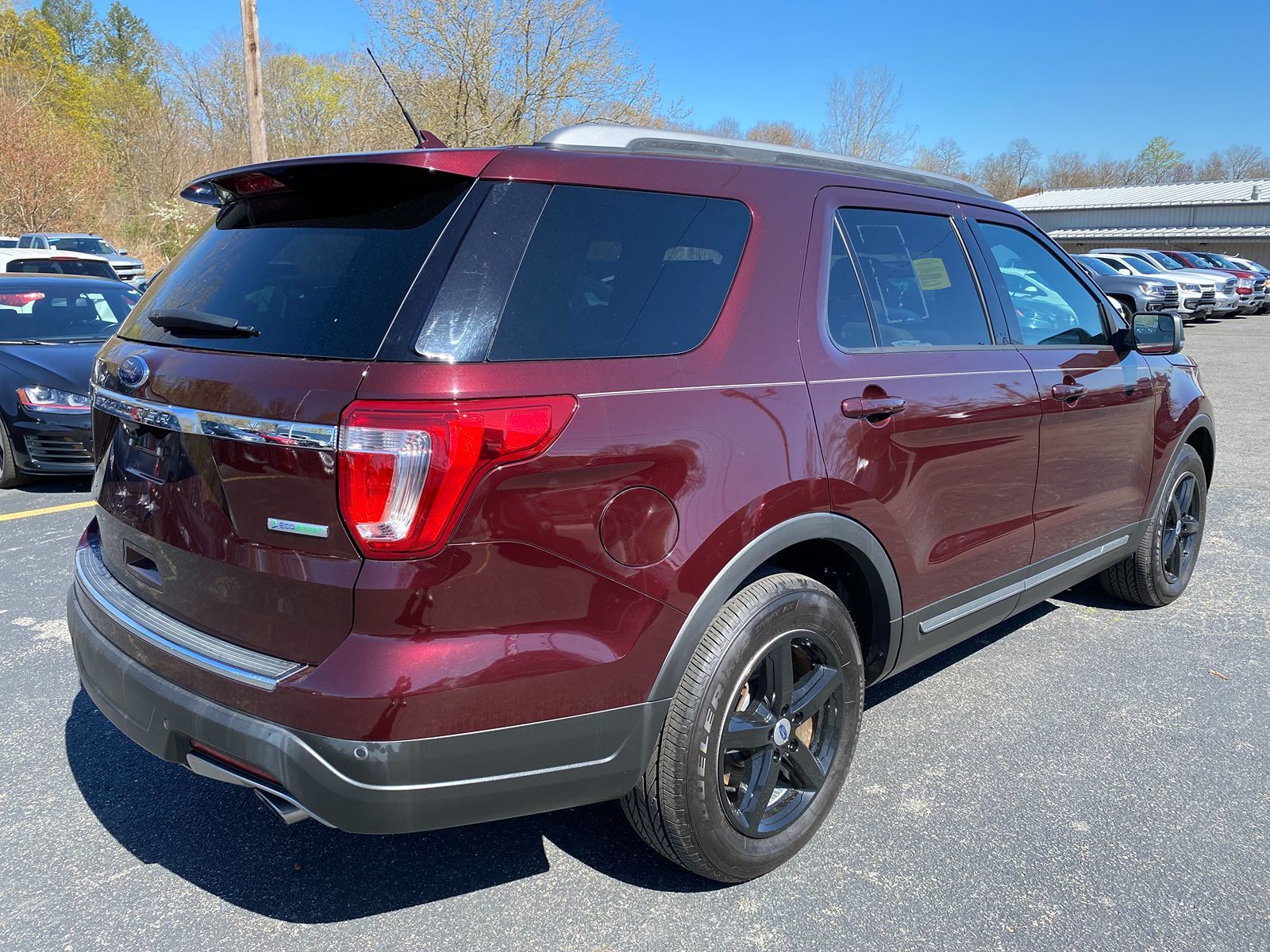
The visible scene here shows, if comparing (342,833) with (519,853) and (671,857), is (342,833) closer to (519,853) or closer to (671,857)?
(519,853)

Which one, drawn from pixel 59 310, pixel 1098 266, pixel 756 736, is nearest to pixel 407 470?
pixel 756 736

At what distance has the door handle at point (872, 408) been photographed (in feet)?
8.65

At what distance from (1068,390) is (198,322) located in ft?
9.69

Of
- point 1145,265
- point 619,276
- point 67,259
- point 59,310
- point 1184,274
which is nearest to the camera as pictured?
point 619,276

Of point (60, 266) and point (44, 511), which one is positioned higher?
point (60, 266)

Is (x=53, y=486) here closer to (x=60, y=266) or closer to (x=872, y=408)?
(x=872, y=408)

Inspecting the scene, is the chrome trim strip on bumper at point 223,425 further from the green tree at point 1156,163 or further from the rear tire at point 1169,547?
the green tree at point 1156,163

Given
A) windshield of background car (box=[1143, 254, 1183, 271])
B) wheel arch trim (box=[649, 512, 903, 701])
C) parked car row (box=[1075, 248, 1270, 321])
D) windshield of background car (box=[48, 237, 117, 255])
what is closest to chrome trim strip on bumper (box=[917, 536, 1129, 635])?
wheel arch trim (box=[649, 512, 903, 701])

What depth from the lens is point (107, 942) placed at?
7.55ft

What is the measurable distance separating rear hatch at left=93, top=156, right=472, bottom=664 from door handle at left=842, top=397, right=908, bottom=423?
1.20 metres

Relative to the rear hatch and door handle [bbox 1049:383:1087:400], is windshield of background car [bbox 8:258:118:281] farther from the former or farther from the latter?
door handle [bbox 1049:383:1087:400]

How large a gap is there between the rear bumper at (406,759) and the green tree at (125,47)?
63745 mm

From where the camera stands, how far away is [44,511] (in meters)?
6.36

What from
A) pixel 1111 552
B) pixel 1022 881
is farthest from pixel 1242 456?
pixel 1022 881
